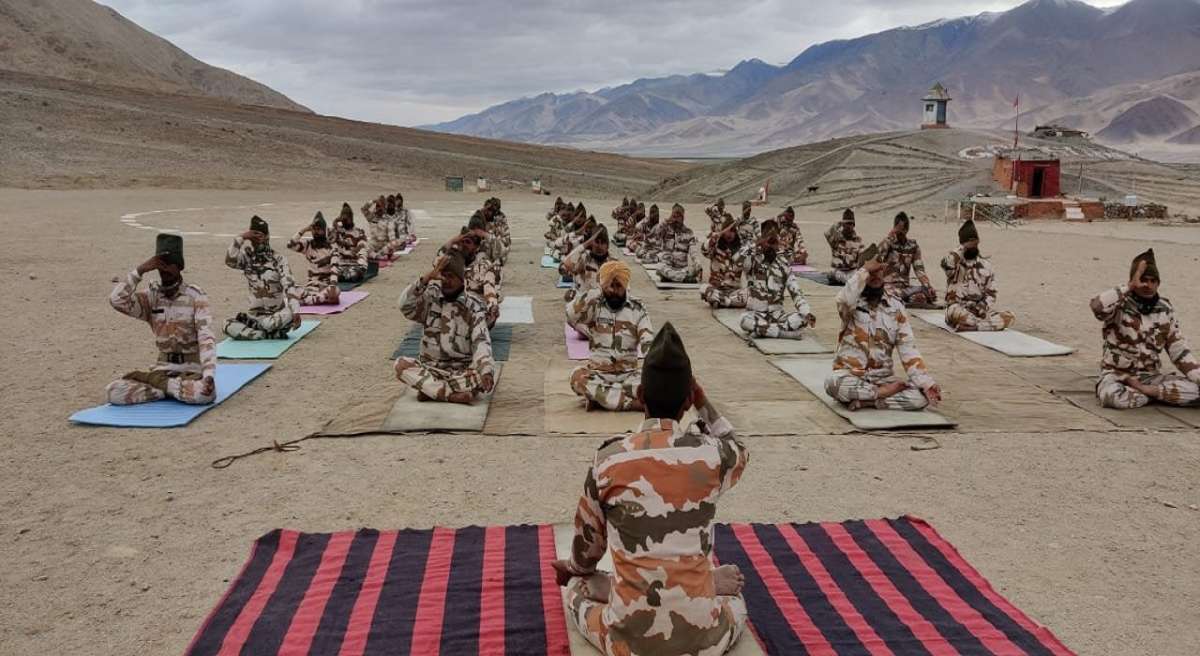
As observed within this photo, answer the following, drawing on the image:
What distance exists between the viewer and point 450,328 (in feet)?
26.8

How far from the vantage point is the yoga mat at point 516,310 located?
12.4m

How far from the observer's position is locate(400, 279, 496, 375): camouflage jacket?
797cm

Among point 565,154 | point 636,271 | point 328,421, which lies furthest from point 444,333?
point 565,154

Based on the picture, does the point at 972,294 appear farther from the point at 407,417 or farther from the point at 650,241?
the point at 650,241

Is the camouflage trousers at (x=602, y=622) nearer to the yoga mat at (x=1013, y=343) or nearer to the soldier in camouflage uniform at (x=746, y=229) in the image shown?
the yoga mat at (x=1013, y=343)

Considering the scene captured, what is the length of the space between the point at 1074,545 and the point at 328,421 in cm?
578

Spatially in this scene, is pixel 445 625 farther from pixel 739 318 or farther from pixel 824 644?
pixel 739 318

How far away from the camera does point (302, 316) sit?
1240cm

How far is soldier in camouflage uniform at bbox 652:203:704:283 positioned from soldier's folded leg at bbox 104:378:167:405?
9.84 metres

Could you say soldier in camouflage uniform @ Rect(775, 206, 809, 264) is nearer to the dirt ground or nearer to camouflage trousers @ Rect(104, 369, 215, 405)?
the dirt ground

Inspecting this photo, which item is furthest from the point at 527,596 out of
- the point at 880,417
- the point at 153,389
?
the point at 153,389

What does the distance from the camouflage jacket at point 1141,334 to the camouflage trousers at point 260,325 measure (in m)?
8.75

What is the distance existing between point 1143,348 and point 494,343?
6.86 m

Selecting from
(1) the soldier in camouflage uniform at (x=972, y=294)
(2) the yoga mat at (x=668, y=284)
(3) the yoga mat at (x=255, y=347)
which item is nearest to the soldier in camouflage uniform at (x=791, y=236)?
(2) the yoga mat at (x=668, y=284)
